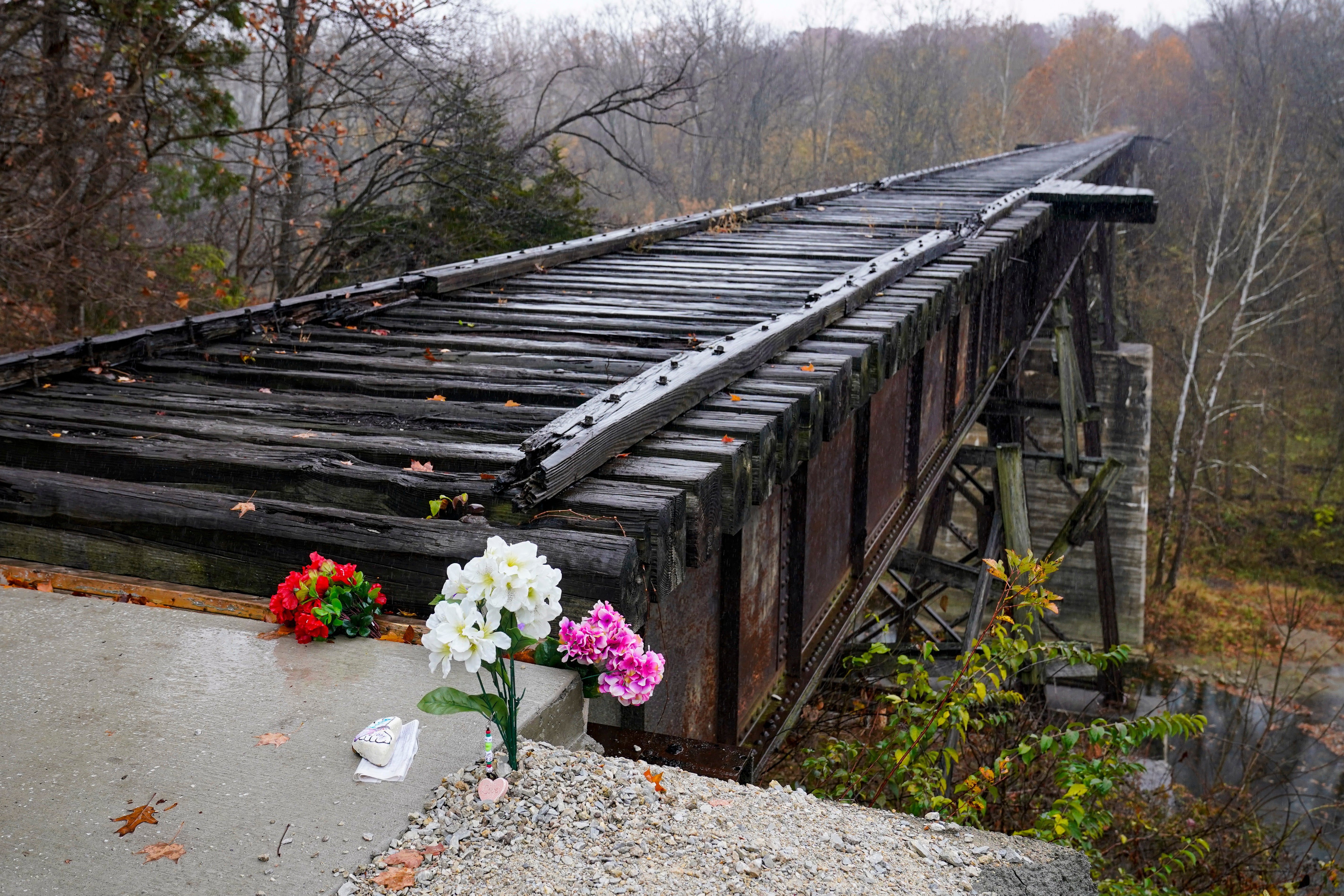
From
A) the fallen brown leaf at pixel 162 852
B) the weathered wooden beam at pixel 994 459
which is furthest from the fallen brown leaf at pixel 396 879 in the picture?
the weathered wooden beam at pixel 994 459

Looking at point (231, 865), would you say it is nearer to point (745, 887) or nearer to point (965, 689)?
point (745, 887)

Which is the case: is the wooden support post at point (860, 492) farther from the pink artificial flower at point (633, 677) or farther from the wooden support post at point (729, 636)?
the pink artificial flower at point (633, 677)

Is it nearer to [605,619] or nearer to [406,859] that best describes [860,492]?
[605,619]

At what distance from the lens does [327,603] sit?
243 centimetres

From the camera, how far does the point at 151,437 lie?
3.29 metres

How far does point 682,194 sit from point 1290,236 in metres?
19.3

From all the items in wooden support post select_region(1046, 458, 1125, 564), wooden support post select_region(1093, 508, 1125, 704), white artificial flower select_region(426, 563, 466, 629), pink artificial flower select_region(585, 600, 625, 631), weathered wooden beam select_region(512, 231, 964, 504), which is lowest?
wooden support post select_region(1093, 508, 1125, 704)

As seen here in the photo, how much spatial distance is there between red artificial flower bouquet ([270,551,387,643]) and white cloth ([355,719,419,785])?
0.44 m

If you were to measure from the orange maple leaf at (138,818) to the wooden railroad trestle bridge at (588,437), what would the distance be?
827mm

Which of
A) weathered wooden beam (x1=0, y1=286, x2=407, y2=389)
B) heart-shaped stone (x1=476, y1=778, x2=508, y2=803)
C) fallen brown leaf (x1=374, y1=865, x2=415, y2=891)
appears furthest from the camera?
weathered wooden beam (x1=0, y1=286, x2=407, y2=389)

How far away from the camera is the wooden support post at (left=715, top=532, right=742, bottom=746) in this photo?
358 centimetres

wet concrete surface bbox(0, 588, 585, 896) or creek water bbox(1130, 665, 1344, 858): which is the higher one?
wet concrete surface bbox(0, 588, 585, 896)

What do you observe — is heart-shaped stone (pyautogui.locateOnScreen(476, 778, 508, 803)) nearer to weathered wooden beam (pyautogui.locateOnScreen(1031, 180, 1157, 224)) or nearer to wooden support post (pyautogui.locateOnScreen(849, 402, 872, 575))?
wooden support post (pyautogui.locateOnScreen(849, 402, 872, 575))

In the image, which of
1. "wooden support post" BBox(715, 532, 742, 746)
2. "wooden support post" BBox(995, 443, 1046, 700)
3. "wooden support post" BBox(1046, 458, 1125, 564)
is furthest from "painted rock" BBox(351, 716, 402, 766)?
"wooden support post" BBox(1046, 458, 1125, 564)
